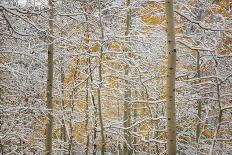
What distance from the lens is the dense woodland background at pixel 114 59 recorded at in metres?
7.09

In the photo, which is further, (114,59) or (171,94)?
(114,59)

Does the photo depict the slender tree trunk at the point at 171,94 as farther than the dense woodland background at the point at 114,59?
No

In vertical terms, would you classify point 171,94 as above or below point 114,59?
below

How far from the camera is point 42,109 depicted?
25.0 ft

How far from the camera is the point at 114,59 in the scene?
11.9 metres

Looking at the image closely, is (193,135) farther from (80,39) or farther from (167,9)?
(167,9)

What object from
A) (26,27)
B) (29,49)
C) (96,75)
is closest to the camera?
(26,27)

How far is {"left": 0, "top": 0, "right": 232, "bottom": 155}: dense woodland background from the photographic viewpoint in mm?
7094

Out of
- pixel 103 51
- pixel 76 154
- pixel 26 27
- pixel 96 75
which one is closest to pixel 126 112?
A: pixel 96 75

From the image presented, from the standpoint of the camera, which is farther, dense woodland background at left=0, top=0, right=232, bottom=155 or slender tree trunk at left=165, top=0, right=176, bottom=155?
dense woodland background at left=0, top=0, right=232, bottom=155

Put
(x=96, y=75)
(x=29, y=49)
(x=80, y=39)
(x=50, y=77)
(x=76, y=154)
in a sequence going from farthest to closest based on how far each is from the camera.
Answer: (x=76, y=154), (x=96, y=75), (x=80, y=39), (x=50, y=77), (x=29, y=49)

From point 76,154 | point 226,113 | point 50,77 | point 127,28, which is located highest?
point 127,28

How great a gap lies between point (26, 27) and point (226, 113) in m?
8.36

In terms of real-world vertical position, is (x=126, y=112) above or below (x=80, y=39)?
below
